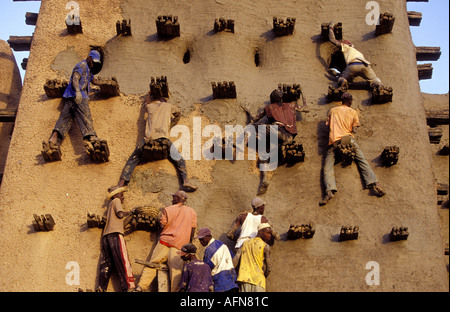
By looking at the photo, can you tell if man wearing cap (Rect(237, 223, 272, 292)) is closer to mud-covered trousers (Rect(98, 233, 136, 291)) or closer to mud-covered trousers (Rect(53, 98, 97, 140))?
mud-covered trousers (Rect(98, 233, 136, 291))

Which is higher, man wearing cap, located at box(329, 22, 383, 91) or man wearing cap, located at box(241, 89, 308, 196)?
man wearing cap, located at box(329, 22, 383, 91)

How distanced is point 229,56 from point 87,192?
13.6ft

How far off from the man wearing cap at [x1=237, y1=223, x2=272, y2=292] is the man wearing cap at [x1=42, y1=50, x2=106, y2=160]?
3.66 m

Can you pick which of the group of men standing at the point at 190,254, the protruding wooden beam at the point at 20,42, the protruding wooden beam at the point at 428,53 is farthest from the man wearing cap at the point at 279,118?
the protruding wooden beam at the point at 20,42

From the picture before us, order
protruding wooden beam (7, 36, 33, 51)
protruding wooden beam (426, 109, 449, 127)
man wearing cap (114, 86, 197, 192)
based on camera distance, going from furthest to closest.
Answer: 1. protruding wooden beam (7, 36, 33, 51)
2. protruding wooden beam (426, 109, 449, 127)
3. man wearing cap (114, 86, 197, 192)

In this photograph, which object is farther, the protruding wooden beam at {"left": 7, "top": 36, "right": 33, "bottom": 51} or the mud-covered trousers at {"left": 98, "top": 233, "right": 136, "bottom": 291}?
the protruding wooden beam at {"left": 7, "top": 36, "right": 33, "bottom": 51}

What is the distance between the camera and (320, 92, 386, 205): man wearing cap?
14.5 m

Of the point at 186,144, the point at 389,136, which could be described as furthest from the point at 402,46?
the point at 186,144

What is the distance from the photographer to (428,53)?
18625 millimetres

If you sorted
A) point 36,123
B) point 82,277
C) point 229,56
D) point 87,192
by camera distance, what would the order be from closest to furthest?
point 82,277 → point 87,192 → point 36,123 → point 229,56

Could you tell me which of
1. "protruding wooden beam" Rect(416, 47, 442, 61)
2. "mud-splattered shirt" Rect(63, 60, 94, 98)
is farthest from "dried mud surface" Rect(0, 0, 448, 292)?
"protruding wooden beam" Rect(416, 47, 442, 61)

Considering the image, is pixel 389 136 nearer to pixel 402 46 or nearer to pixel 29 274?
pixel 402 46

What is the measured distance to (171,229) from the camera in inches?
536

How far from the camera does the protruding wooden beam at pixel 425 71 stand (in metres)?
18.5
